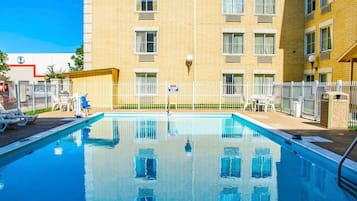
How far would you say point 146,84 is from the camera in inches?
859

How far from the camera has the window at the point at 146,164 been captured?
21.2 feet

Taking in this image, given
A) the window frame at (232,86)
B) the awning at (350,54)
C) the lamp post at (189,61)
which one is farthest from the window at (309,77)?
the lamp post at (189,61)

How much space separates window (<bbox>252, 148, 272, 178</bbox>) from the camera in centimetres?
670

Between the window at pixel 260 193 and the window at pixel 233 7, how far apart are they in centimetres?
1787

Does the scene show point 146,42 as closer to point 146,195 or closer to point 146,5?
point 146,5

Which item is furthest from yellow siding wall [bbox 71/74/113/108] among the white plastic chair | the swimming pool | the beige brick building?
the swimming pool

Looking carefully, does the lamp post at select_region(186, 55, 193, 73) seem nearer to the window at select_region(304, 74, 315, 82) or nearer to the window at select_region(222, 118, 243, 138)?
the window at select_region(222, 118, 243, 138)

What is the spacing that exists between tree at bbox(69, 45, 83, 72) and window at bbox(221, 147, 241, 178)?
119 feet

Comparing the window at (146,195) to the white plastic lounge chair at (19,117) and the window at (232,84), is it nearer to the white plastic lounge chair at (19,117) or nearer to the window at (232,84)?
the white plastic lounge chair at (19,117)

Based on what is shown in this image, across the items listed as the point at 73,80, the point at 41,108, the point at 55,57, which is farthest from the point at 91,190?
the point at 55,57

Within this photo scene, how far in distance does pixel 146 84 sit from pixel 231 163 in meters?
14.9

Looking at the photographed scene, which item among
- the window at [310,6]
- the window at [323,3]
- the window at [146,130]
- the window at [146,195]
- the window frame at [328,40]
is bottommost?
the window at [146,195]

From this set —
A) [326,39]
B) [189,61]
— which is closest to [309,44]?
[326,39]

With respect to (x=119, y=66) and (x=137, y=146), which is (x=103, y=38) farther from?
(x=137, y=146)
